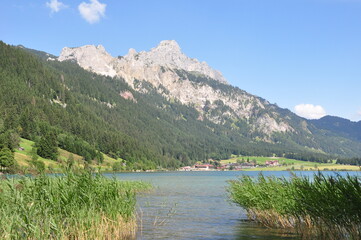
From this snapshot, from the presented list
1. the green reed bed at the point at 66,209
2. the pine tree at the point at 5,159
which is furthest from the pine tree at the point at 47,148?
the green reed bed at the point at 66,209

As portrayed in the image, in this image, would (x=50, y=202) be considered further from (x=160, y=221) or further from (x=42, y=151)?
(x=42, y=151)

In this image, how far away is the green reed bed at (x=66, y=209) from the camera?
58.1 ft

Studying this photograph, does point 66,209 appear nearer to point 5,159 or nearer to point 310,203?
point 310,203

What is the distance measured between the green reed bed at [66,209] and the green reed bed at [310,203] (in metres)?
10.8

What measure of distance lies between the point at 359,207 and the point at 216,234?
13866 millimetres

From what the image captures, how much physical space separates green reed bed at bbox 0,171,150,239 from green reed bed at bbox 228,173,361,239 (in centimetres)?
1081

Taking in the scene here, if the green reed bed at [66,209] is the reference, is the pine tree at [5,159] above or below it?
above

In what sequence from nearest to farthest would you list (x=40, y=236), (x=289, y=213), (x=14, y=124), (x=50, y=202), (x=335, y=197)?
(x=40, y=236) < (x=335, y=197) < (x=50, y=202) < (x=289, y=213) < (x=14, y=124)

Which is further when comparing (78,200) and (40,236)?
(78,200)

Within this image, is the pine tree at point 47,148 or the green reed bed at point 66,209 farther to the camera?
the pine tree at point 47,148

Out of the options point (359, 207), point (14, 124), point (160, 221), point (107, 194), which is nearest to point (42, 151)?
point (14, 124)

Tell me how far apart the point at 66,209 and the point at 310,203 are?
1349 cm

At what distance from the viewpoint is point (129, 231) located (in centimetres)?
2517

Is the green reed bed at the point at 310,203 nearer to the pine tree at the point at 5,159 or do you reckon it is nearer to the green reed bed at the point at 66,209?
the green reed bed at the point at 66,209
